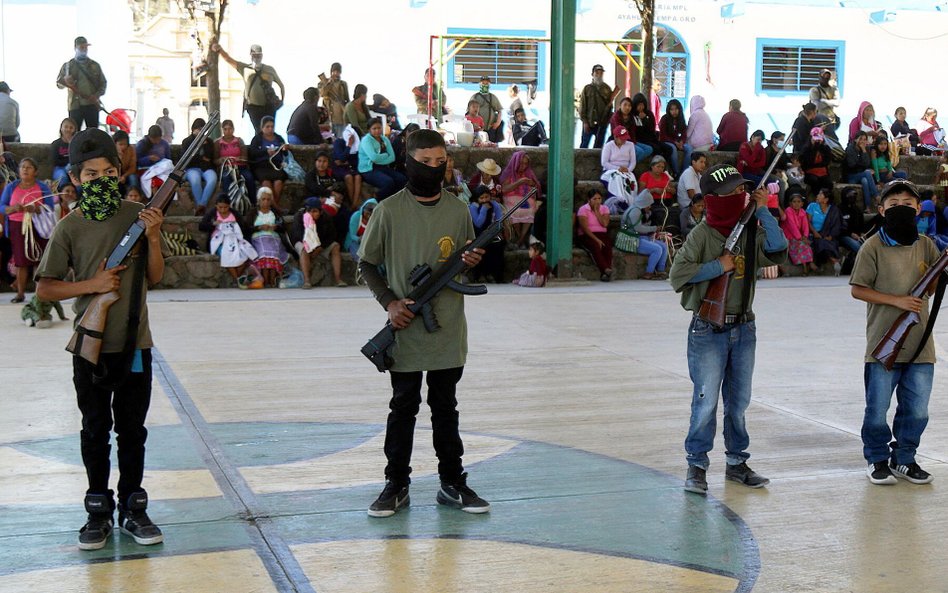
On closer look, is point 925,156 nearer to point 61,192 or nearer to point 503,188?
point 503,188

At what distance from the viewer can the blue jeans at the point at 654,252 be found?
16.5 metres

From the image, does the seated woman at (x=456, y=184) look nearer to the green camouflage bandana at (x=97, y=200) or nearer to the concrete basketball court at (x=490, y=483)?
the concrete basketball court at (x=490, y=483)

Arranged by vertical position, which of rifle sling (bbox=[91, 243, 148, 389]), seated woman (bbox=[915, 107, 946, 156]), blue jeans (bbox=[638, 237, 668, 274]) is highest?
seated woman (bbox=[915, 107, 946, 156])

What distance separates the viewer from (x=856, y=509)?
5352 millimetres

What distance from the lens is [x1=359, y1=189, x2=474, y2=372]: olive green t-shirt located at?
5.14 m

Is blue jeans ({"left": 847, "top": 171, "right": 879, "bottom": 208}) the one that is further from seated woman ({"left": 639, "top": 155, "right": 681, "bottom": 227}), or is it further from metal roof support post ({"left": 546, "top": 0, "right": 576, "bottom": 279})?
metal roof support post ({"left": 546, "top": 0, "right": 576, "bottom": 279})

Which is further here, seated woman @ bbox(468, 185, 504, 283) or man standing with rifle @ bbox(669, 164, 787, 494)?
seated woman @ bbox(468, 185, 504, 283)

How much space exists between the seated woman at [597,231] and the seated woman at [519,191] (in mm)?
733

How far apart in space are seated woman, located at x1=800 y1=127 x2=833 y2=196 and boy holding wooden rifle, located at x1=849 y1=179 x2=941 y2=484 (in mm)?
12809

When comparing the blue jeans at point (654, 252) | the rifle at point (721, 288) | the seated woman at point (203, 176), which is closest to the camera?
the rifle at point (721, 288)

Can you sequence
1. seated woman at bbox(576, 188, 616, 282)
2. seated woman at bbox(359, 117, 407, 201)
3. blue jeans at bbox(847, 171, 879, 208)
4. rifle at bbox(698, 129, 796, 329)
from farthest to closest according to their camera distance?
blue jeans at bbox(847, 171, 879, 208)
seated woman at bbox(576, 188, 616, 282)
seated woman at bbox(359, 117, 407, 201)
rifle at bbox(698, 129, 796, 329)

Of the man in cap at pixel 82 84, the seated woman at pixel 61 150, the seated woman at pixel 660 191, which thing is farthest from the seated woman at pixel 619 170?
the seated woman at pixel 61 150

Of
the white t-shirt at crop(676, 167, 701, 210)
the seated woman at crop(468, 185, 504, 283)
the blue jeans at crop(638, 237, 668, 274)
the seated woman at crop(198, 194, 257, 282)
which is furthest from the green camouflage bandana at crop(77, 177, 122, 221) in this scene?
the white t-shirt at crop(676, 167, 701, 210)

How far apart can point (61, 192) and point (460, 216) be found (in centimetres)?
982
